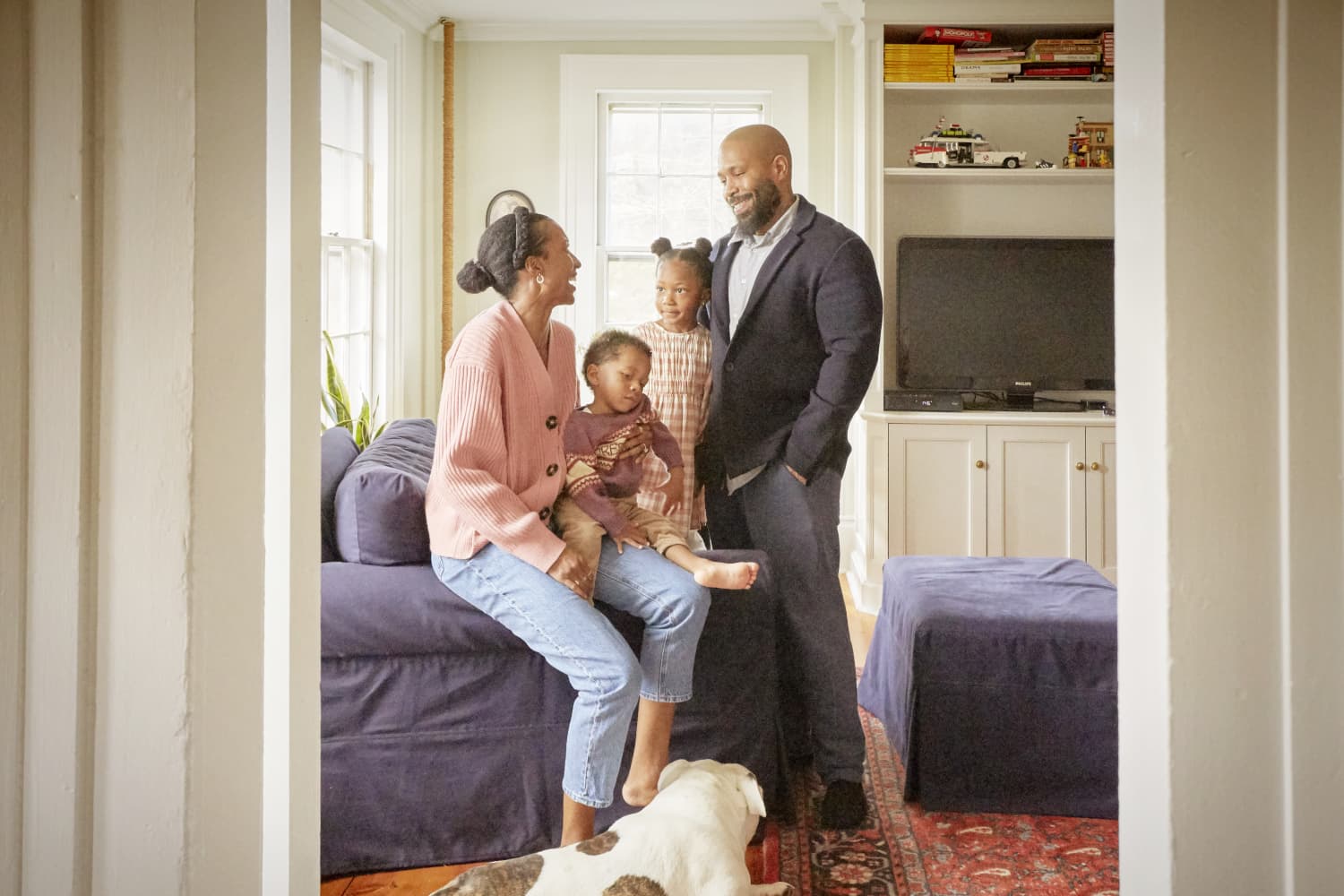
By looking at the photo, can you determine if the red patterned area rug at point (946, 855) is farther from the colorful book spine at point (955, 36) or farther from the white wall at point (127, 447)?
the colorful book spine at point (955, 36)

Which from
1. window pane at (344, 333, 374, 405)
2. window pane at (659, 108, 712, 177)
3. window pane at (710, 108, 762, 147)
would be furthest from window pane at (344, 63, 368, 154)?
window pane at (710, 108, 762, 147)

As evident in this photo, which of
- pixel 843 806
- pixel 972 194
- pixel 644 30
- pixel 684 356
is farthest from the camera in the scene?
pixel 644 30

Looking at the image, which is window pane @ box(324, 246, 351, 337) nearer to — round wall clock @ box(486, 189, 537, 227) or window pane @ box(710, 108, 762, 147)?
round wall clock @ box(486, 189, 537, 227)

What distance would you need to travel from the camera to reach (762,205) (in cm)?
271

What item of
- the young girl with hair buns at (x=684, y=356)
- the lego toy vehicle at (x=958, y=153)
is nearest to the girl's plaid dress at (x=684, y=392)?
the young girl with hair buns at (x=684, y=356)

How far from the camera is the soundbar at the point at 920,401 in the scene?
485cm

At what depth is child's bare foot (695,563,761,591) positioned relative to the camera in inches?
85.5

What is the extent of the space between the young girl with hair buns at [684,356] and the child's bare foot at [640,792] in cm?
75

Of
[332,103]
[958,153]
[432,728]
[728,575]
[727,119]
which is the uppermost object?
[727,119]

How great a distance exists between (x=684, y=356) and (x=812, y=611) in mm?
744

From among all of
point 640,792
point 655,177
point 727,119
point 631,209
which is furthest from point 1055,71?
point 640,792

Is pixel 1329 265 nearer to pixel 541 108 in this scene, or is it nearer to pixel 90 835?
pixel 90 835

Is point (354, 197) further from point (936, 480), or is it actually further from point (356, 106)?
point (936, 480)

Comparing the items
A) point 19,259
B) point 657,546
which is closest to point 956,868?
point 657,546
